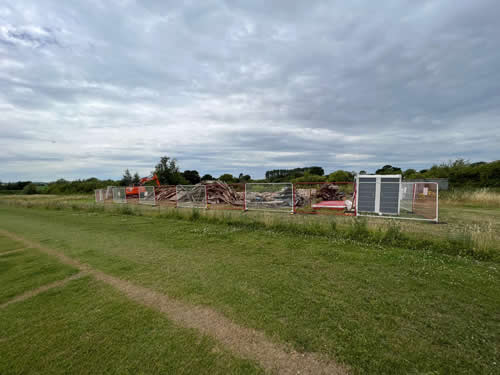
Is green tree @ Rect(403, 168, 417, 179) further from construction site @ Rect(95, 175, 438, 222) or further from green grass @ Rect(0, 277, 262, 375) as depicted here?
green grass @ Rect(0, 277, 262, 375)

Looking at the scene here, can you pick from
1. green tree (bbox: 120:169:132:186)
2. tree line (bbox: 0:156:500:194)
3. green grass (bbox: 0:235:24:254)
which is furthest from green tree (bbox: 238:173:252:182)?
green grass (bbox: 0:235:24:254)

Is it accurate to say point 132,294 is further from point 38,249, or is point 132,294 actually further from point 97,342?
point 38,249

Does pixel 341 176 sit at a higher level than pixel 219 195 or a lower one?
higher

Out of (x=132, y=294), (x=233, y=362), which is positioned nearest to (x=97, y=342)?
(x=132, y=294)

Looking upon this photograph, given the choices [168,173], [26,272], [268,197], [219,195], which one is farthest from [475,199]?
[168,173]

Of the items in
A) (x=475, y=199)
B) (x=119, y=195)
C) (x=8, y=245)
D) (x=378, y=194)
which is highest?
(x=378, y=194)

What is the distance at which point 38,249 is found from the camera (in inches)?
249

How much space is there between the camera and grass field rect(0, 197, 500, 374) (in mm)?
2156

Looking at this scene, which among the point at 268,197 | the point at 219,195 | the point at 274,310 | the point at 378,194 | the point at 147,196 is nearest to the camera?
the point at 274,310

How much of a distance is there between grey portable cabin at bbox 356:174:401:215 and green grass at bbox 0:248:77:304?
11328 mm

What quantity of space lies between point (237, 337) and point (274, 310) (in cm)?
70

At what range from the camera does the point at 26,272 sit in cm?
460

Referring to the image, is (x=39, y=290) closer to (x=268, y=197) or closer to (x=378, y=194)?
(x=268, y=197)

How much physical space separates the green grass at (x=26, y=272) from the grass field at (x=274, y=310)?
0.05m
